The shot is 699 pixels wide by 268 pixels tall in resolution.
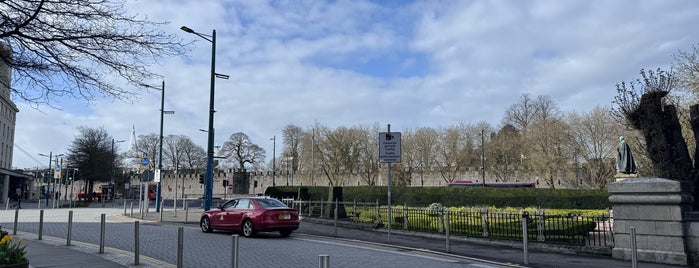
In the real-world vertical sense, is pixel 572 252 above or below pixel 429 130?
below

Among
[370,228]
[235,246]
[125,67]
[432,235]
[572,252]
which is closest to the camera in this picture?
[235,246]

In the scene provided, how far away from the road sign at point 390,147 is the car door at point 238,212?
16.2 feet

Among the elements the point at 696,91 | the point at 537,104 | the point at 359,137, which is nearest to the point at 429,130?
the point at 359,137

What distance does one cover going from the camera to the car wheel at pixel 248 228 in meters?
16.4

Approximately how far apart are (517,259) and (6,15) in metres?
11.5

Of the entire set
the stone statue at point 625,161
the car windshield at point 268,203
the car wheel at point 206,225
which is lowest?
the car wheel at point 206,225

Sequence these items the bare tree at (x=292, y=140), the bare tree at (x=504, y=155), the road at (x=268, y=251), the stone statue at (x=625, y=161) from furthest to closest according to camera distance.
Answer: the bare tree at (x=292, y=140) < the bare tree at (x=504, y=155) < the stone statue at (x=625, y=161) < the road at (x=268, y=251)

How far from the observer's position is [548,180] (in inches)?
2060

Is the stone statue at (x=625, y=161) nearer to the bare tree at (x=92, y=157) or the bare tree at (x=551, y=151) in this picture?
the bare tree at (x=551, y=151)

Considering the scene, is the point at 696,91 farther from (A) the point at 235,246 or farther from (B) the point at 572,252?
(A) the point at 235,246

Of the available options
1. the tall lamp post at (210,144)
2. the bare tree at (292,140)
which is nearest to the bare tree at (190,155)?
the bare tree at (292,140)

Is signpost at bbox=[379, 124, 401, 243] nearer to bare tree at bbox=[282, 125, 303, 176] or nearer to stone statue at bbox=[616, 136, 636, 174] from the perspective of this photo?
stone statue at bbox=[616, 136, 636, 174]

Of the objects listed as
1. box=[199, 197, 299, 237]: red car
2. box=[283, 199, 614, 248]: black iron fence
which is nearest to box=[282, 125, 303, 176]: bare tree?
box=[283, 199, 614, 248]: black iron fence

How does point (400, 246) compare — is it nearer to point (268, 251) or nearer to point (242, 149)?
point (268, 251)
